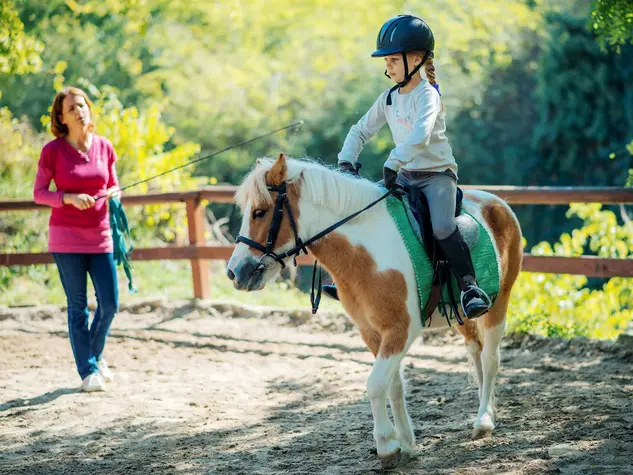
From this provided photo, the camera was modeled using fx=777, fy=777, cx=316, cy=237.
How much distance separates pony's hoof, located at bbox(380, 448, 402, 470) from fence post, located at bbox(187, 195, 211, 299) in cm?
506

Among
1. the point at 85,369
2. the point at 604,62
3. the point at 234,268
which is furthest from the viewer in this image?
the point at 604,62

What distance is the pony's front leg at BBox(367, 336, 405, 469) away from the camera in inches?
149

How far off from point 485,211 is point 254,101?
705 inches

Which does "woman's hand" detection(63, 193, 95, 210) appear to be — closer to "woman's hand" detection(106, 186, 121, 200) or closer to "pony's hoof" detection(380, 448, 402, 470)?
"woman's hand" detection(106, 186, 121, 200)

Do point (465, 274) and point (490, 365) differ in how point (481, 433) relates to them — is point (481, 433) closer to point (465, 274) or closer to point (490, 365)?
point (490, 365)

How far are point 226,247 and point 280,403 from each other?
2917 mm

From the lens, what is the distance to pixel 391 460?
387cm

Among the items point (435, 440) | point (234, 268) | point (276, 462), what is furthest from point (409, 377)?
point (234, 268)

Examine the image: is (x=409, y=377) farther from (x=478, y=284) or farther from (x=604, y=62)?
(x=604, y=62)

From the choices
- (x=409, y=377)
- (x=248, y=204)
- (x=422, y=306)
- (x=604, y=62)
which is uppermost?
(x=604, y=62)

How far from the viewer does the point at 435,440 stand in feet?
14.5

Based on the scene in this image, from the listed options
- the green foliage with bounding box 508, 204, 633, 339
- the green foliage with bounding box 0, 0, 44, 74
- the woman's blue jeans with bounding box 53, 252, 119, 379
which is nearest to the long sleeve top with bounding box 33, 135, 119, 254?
the woman's blue jeans with bounding box 53, 252, 119, 379

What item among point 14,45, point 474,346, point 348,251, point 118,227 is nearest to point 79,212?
point 118,227

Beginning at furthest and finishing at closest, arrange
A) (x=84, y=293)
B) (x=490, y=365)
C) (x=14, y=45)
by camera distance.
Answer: (x=14, y=45) → (x=84, y=293) → (x=490, y=365)
